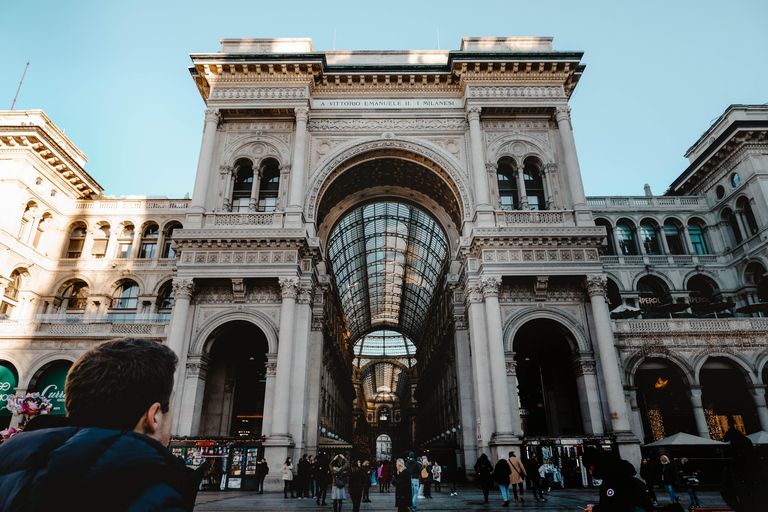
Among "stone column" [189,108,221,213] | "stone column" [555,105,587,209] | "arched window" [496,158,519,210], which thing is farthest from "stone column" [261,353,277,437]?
"stone column" [555,105,587,209]

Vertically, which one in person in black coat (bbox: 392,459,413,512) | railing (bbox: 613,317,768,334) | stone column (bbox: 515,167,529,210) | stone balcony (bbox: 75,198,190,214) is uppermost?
stone balcony (bbox: 75,198,190,214)

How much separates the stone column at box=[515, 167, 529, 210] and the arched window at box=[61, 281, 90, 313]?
30.1 metres

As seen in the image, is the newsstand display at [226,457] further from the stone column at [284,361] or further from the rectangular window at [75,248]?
the rectangular window at [75,248]

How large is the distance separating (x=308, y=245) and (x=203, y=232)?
18.0 feet

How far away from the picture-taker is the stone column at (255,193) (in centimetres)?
2722

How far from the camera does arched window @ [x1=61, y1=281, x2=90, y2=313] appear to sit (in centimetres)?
3362

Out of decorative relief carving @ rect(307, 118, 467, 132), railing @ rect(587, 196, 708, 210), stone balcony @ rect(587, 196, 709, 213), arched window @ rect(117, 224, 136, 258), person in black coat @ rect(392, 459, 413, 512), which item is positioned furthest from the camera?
railing @ rect(587, 196, 708, 210)

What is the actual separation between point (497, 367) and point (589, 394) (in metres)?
4.90

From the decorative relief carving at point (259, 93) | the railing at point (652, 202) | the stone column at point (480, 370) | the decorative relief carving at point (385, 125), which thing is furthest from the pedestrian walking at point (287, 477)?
the railing at point (652, 202)

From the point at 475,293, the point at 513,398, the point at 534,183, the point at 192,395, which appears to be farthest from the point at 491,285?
the point at 192,395

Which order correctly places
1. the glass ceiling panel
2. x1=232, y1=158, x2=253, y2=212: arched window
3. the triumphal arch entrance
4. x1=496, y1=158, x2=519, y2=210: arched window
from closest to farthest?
1. the triumphal arch entrance
2. x1=496, y1=158, x2=519, y2=210: arched window
3. x1=232, y1=158, x2=253, y2=212: arched window
4. the glass ceiling panel

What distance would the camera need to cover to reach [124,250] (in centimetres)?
3544

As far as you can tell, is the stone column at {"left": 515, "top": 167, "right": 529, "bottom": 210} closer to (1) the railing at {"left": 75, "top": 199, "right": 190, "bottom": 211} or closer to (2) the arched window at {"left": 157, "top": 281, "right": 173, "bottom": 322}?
(2) the arched window at {"left": 157, "top": 281, "right": 173, "bottom": 322}

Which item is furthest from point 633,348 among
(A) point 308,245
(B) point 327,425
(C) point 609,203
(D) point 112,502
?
(D) point 112,502
